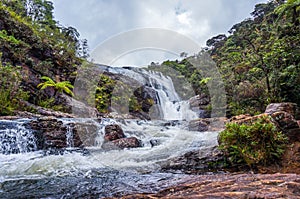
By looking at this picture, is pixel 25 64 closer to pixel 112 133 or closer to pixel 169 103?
pixel 112 133

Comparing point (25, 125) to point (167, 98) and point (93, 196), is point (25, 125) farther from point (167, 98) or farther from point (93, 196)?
point (167, 98)

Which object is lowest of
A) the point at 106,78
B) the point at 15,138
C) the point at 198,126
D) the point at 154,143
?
the point at 154,143

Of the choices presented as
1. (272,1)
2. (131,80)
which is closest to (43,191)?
(131,80)

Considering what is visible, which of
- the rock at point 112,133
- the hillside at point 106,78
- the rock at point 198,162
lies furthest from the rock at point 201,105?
the rock at point 198,162

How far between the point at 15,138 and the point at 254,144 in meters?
5.18

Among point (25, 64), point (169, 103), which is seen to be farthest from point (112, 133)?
point (169, 103)

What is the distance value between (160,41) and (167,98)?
803 cm

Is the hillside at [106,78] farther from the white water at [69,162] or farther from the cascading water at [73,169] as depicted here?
the white water at [69,162]

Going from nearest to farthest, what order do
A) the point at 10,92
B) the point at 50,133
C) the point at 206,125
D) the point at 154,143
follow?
the point at 50,133 < the point at 154,143 < the point at 10,92 < the point at 206,125

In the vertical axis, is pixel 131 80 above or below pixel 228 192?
above

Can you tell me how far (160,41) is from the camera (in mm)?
9422

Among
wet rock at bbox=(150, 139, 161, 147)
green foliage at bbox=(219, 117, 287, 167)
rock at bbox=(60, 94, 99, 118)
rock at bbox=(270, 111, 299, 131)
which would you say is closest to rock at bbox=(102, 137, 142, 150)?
wet rock at bbox=(150, 139, 161, 147)

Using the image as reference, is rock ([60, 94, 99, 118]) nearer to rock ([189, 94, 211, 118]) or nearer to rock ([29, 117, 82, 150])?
rock ([29, 117, 82, 150])

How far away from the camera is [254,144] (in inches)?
129
